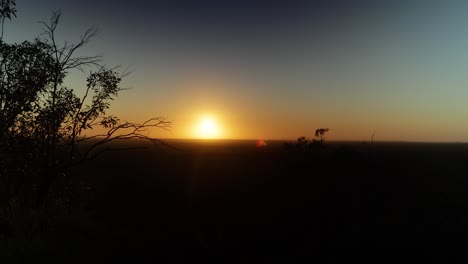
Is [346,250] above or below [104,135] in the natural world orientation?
below

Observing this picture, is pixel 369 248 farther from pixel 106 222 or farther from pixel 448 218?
pixel 106 222

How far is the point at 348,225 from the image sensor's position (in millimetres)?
21938

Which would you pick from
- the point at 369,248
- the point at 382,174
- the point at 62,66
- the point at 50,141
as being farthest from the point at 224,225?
the point at 382,174

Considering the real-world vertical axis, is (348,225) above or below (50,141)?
below

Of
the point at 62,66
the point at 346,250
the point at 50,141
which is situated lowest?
the point at 346,250

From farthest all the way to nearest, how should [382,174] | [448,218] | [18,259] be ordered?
[382,174], [448,218], [18,259]

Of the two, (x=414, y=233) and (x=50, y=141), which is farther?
(x=414, y=233)

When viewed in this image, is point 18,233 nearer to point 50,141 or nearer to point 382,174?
point 50,141

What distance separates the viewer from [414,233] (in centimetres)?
2080

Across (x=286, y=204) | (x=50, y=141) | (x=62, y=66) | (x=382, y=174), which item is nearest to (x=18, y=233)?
(x=50, y=141)

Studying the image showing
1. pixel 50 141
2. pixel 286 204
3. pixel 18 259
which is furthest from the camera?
pixel 286 204

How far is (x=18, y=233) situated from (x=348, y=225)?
16.4 metres

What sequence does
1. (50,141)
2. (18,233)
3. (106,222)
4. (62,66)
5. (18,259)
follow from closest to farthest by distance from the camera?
1. (18,259)
2. (18,233)
3. (62,66)
4. (50,141)
5. (106,222)

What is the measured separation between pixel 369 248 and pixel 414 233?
4454 mm
